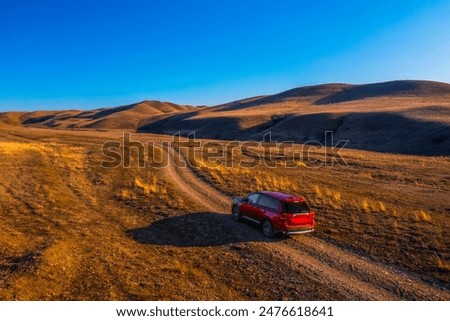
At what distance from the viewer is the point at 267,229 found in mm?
19125

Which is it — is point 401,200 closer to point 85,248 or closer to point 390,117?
point 85,248

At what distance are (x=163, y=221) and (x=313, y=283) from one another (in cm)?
1006

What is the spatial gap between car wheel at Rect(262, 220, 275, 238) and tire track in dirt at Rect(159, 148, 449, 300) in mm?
689

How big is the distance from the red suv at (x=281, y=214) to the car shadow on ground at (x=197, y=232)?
0.58 metres

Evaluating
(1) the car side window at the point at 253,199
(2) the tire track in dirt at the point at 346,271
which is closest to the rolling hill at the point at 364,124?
(1) the car side window at the point at 253,199

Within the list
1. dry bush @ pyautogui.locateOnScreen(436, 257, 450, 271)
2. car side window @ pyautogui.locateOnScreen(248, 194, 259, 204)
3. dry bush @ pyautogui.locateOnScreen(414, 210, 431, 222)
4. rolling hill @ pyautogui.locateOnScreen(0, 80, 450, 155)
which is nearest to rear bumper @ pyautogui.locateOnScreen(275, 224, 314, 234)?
car side window @ pyautogui.locateOnScreen(248, 194, 259, 204)

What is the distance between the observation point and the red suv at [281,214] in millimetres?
18578

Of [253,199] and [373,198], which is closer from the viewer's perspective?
[253,199]

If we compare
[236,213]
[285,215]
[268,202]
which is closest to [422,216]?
[285,215]

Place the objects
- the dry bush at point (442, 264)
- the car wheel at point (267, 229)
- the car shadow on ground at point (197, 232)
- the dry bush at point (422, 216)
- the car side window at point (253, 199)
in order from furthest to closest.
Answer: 1. the dry bush at point (422, 216)
2. the car side window at point (253, 199)
3. the car wheel at point (267, 229)
4. the car shadow on ground at point (197, 232)
5. the dry bush at point (442, 264)

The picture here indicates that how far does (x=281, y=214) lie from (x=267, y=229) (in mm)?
1062

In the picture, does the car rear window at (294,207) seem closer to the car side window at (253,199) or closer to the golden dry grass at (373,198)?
the golden dry grass at (373,198)

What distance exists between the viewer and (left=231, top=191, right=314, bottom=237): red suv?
61.0 feet

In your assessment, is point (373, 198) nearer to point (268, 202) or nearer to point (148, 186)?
point (268, 202)
